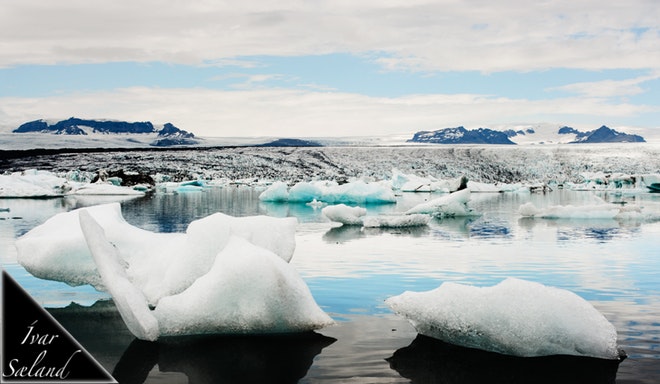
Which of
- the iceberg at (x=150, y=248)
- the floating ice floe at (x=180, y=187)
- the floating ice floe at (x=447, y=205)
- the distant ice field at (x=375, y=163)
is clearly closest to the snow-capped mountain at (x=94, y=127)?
the distant ice field at (x=375, y=163)

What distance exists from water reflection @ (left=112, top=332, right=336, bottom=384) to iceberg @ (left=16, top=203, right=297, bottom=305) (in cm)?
112

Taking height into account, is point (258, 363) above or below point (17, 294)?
below

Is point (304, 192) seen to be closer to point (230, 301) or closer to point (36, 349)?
point (230, 301)

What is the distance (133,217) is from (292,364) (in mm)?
15242

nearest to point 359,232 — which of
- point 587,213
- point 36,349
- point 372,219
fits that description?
point 372,219

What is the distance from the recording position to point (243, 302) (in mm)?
5773

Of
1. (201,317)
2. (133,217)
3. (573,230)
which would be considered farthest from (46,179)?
(201,317)

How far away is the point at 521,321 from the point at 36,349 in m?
3.45

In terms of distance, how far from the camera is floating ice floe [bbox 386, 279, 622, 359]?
5289 millimetres

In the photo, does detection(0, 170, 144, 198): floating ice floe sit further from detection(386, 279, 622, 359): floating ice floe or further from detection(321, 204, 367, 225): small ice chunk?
detection(386, 279, 622, 359): floating ice floe

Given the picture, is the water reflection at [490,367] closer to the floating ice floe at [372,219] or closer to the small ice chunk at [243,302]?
the small ice chunk at [243,302]

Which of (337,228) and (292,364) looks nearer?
(292,364)

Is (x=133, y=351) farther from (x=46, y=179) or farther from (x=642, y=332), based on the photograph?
(x=46, y=179)

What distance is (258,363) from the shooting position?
17.2 ft
